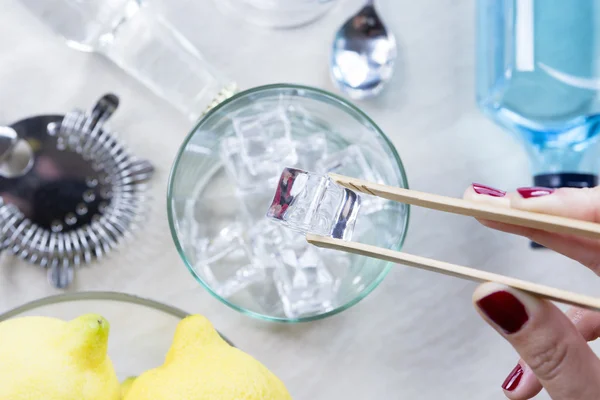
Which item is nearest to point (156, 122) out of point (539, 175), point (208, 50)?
point (208, 50)

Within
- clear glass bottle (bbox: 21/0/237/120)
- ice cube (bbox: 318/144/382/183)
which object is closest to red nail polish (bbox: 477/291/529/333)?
ice cube (bbox: 318/144/382/183)

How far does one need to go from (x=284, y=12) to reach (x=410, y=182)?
0.21m

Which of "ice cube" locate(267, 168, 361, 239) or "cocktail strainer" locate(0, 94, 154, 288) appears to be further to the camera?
"cocktail strainer" locate(0, 94, 154, 288)

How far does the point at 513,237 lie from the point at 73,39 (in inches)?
18.5

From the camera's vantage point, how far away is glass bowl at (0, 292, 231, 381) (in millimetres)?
500

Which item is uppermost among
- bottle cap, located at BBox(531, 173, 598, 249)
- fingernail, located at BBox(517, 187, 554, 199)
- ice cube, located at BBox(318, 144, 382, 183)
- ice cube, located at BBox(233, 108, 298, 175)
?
bottle cap, located at BBox(531, 173, 598, 249)

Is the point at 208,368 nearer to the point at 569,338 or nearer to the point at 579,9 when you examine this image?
the point at 569,338

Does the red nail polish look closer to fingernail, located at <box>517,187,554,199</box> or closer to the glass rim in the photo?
fingernail, located at <box>517,187,554,199</box>

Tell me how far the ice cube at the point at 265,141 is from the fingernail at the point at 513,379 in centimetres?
28

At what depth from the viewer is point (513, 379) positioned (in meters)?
0.55

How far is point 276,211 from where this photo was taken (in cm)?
39

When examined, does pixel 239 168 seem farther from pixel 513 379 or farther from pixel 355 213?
pixel 513 379

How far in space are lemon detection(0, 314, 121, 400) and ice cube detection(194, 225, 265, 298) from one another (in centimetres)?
14

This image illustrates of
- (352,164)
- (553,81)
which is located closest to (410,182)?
(352,164)
